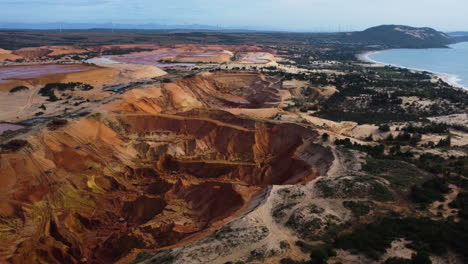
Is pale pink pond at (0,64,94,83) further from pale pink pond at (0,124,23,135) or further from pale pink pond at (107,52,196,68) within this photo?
pale pink pond at (0,124,23,135)

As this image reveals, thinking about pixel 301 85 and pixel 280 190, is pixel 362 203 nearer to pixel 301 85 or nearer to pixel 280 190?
pixel 280 190

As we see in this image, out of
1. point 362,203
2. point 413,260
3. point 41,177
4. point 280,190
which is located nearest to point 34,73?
point 41,177

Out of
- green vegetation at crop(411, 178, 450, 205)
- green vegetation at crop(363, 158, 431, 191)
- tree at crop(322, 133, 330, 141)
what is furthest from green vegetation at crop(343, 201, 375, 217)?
tree at crop(322, 133, 330, 141)

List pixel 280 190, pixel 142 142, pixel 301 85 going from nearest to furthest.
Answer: pixel 280 190 → pixel 142 142 → pixel 301 85

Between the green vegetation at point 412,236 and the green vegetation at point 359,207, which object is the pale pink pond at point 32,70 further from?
the green vegetation at point 412,236

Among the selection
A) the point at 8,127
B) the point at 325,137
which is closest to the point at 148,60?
the point at 8,127

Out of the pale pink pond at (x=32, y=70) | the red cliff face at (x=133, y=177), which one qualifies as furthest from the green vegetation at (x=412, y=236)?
the pale pink pond at (x=32, y=70)
